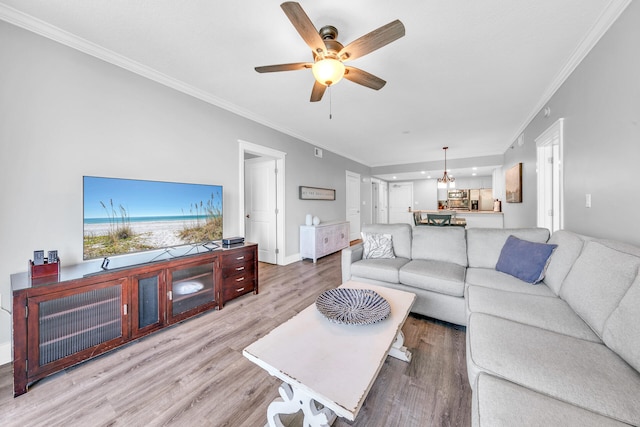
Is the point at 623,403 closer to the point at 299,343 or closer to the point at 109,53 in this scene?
the point at 299,343

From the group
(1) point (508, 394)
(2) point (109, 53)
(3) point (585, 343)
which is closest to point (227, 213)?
(2) point (109, 53)

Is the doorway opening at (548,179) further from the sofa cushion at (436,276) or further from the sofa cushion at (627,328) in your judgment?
the sofa cushion at (627,328)

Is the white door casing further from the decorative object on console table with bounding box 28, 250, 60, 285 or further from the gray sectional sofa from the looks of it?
the decorative object on console table with bounding box 28, 250, 60, 285

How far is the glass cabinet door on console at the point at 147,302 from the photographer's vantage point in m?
1.93

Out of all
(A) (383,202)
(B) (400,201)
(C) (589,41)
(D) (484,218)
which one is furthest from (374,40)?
(B) (400,201)

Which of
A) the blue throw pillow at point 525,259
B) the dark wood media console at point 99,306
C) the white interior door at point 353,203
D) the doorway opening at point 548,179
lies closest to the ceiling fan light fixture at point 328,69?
the dark wood media console at point 99,306

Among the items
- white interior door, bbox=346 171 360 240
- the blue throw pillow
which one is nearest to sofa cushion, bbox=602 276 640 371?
the blue throw pillow

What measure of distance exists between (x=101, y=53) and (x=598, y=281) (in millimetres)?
4085

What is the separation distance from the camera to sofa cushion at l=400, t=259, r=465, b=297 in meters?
2.17

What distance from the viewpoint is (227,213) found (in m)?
3.20

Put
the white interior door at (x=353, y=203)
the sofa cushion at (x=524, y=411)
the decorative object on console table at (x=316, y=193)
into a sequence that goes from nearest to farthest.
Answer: the sofa cushion at (x=524, y=411), the decorative object on console table at (x=316, y=193), the white interior door at (x=353, y=203)

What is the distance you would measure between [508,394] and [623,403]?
358 mm

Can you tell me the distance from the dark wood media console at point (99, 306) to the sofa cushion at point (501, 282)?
2563 millimetres

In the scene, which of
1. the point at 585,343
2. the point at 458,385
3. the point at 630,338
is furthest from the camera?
the point at 458,385
